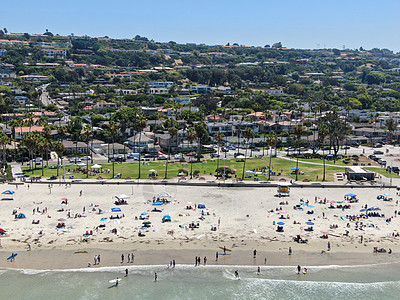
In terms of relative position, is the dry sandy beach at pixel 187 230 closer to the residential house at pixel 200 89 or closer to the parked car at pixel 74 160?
the parked car at pixel 74 160

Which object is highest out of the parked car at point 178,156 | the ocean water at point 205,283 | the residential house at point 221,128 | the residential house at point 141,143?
the residential house at point 221,128

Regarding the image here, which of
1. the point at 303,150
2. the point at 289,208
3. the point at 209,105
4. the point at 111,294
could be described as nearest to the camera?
the point at 111,294

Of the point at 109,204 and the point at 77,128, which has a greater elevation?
the point at 77,128

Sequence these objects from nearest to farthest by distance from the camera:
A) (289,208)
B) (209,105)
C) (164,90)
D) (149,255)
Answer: (149,255), (289,208), (209,105), (164,90)

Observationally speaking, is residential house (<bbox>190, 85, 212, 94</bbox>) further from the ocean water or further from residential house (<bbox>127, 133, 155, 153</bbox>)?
the ocean water

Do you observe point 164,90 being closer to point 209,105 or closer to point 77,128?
point 209,105

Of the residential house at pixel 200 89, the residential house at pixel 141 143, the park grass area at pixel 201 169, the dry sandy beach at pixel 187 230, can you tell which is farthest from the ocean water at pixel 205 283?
the residential house at pixel 200 89

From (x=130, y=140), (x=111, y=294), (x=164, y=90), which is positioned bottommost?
(x=111, y=294)

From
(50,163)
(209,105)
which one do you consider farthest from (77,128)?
(209,105)
